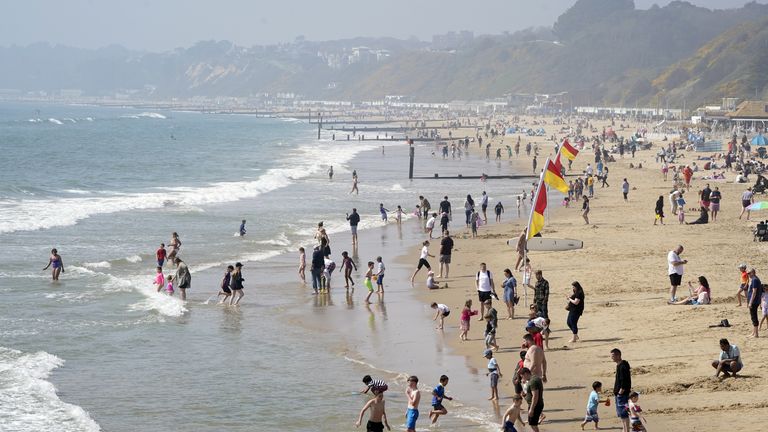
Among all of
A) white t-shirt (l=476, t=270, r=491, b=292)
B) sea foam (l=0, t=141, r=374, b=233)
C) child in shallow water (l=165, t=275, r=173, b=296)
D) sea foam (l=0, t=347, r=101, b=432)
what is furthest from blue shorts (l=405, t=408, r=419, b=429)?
sea foam (l=0, t=141, r=374, b=233)

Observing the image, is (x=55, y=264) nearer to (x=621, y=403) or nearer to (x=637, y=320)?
(x=637, y=320)

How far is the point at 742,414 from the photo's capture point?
42.8 feet

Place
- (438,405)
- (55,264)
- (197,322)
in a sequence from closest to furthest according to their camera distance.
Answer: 1. (438,405)
2. (197,322)
3. (55,264)

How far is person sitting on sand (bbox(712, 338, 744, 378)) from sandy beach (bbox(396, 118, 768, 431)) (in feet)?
0.45

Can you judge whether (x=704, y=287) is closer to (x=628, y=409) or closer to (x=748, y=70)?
(x=628, y=409)

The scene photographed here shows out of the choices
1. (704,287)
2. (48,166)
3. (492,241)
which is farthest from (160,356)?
(48,166)

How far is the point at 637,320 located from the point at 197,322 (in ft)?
28.2

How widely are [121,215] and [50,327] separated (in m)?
20.9

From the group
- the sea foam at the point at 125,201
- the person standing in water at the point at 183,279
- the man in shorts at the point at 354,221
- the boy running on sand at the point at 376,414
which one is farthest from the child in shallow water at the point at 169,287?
the sea foam at the point at 125,201

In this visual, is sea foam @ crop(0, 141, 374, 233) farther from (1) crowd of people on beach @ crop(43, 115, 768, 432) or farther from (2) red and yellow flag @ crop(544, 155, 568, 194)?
(2) red and yellow flag @ crop(544, 155, 568, 194)

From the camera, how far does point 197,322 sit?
21.0 m

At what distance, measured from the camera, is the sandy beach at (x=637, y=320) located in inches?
552

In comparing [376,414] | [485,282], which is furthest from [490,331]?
[376,414]

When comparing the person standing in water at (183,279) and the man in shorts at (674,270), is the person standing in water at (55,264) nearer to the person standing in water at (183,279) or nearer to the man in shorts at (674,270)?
the person standing in water at (183,279)
